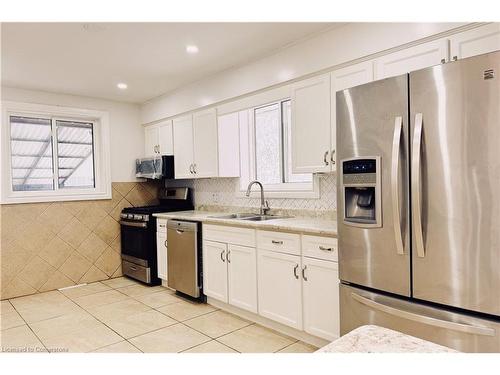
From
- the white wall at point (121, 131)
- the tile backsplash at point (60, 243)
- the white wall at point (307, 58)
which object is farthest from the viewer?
the white wall at point (121, 131)

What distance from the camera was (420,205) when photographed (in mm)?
1617

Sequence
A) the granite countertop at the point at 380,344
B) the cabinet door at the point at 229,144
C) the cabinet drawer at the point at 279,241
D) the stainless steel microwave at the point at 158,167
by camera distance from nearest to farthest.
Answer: the granite countertop at the point at 380,344
the cabinet drawer at the point at 279,241
the cabinet door at the point at 229,144
the stainless steel microwave at the point at 158,167

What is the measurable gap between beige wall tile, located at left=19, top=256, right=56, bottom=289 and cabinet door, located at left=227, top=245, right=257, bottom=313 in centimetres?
246

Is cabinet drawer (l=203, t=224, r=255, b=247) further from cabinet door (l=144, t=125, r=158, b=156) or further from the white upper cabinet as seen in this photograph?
cabinet door (l=144, t=125, r=158, b=156)

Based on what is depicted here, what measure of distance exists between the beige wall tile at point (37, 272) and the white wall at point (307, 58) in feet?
7.99

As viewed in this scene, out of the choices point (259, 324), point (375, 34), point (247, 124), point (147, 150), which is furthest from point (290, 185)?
point (147, 150)

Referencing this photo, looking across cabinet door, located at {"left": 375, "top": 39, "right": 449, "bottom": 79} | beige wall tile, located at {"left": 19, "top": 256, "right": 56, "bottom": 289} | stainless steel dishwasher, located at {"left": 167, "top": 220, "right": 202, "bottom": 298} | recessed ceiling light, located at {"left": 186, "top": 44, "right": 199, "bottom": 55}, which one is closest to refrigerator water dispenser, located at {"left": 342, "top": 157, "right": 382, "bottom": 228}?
cabinet door, located at {"left": 375, "top": 39, "right": 449, "bottom": 79}

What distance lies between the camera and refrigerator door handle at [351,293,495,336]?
4.82ft

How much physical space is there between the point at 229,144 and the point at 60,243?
2447mm

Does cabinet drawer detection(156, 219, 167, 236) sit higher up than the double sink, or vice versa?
the double sink

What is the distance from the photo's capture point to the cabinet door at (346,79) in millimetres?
2371

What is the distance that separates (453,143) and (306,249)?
4.05ft

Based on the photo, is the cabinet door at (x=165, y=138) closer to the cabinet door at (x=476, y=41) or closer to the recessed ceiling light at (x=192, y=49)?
the recessed ceiling light at (x=192, y=49)

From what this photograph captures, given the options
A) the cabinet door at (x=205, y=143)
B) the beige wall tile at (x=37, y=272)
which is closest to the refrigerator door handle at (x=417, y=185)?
the cabinet door at (x=205, y=143)
